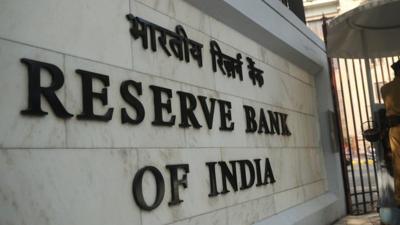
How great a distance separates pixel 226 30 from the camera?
15.8 feet

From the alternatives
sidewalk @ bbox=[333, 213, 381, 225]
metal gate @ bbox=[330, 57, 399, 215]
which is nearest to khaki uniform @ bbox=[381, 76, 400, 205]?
metal gate @ bbox=[330, 57, 399, 215]

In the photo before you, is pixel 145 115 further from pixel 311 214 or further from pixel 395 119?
pixel 311 214

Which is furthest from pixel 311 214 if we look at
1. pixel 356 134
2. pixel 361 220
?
pixel 356 134

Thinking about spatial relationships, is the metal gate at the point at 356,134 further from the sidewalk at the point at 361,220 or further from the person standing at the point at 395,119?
the person standing at the point at 395,119

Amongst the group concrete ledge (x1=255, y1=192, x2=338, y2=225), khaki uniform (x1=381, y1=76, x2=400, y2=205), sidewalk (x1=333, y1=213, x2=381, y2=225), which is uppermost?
khaki uniform (x1=381, y1=76, x2=400, y2=205)

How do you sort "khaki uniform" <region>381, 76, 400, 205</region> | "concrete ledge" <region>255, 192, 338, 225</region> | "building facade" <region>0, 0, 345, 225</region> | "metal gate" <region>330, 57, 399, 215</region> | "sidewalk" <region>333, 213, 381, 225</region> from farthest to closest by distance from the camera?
1. "metal gate" <region>330, 57, 399, 215</region>
2. "sidewalk" <region>333, 213, 381, 225</region>
3. "khaki uniform" <region>381, 76, 400, 205</region>
4. "concrete ledge" <region>255, 192, 338, 225</region>
5. "building facade" <region>0, 0, 345, 225</region>

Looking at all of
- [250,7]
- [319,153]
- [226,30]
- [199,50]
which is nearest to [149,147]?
[199,50]

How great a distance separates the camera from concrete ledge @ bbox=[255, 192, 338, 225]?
5.14 metres

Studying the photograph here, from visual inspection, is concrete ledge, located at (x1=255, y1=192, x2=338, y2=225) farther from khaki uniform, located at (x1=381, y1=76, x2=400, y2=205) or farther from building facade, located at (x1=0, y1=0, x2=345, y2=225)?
khaki uniform, located at (x1=381, y1=76, x2=400, y2=205)

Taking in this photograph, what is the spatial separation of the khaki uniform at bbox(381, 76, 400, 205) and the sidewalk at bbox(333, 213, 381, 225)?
1280 mm

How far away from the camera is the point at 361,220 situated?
22.9ft

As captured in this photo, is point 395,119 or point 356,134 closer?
point 395,119

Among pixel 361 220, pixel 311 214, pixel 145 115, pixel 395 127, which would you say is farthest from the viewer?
pixel 361 220

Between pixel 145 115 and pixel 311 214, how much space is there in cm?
355
